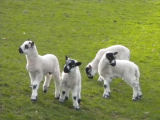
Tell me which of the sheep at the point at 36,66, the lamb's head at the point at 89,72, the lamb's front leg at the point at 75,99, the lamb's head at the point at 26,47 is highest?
the lamb's head at the point at 26,47

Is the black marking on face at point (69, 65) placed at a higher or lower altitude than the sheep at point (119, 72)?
higher

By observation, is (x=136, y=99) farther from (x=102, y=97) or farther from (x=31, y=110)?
(x=31, y=110)

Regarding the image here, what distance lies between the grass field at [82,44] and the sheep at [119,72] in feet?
1.40

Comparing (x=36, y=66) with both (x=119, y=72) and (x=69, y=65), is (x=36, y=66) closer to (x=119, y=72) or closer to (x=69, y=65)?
(x=69, y=65)

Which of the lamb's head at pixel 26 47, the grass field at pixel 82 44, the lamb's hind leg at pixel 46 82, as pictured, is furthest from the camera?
the lamb's hind leg at pixel 46 82

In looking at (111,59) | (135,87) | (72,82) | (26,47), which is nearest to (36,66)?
(26,47)

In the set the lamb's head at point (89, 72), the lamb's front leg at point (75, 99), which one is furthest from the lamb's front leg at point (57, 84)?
the lamb's head at point (89, 72)

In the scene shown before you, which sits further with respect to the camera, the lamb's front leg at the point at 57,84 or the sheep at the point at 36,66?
the lamb's front leg at the point at 57,84

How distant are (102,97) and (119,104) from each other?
2.64ft

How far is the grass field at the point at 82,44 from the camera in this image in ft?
43.1

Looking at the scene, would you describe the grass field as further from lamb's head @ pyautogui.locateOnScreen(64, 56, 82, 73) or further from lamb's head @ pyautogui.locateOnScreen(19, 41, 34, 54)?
lamb's head @ pyautogui.locateOnScreen(19, 41, 34, 54)

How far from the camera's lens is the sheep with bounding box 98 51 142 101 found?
14866 millimetres

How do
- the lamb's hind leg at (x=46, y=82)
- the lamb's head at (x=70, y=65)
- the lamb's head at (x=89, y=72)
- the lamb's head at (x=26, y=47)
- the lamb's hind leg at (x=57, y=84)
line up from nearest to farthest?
1. the lamb's head at (x=70, y=65)
2. the lamb's head at (x=26, y=47)
3. the lamb's hind leg at (x=57, y=84)
4. the lamb's hind leg at (x=46, y=82)
5. the lamb's head at (x=89, y=72)

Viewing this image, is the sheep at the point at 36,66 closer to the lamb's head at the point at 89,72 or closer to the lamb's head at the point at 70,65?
the lamb's head at the point at 70,65
